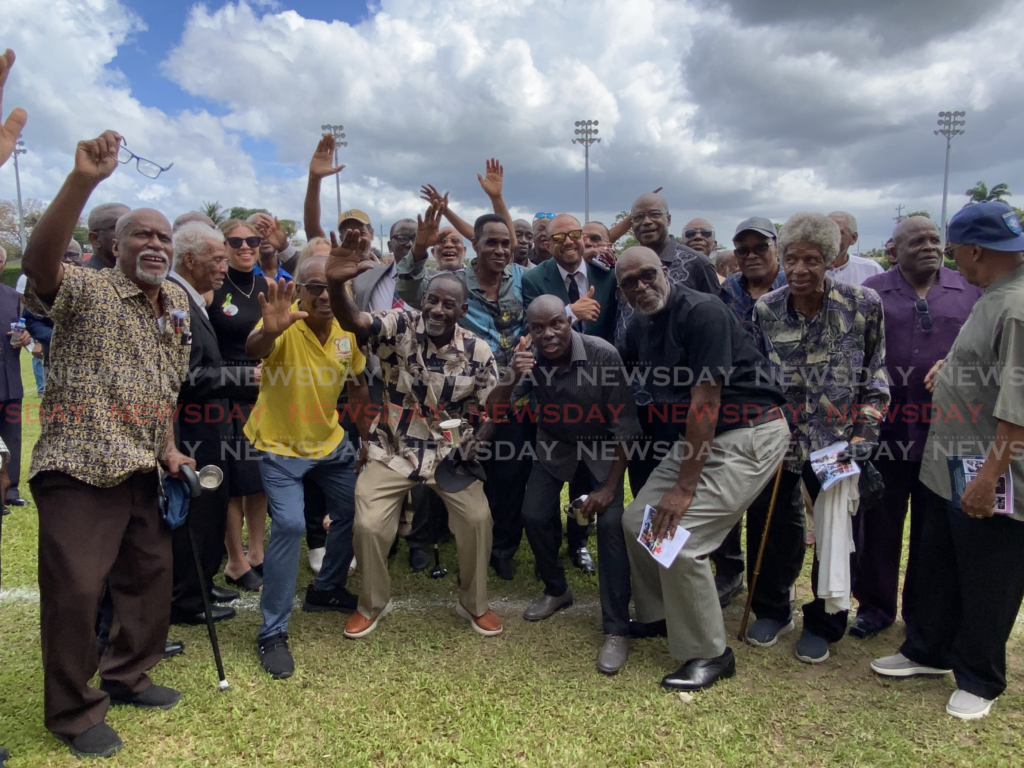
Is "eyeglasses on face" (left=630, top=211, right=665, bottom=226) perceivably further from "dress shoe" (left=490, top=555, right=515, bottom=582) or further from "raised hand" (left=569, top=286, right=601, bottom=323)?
"dress shoe" (left=490, top=555, right=515, bottom=582)

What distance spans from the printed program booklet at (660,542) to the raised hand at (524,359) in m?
1.06

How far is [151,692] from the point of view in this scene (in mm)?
3314

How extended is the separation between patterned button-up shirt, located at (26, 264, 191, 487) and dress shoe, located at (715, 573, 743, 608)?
3.59 m

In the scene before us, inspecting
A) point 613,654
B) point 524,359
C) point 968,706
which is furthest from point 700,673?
point 524,359

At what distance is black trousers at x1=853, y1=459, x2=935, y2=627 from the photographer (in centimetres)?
385

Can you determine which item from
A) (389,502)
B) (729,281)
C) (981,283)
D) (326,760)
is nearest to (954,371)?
(981,283)

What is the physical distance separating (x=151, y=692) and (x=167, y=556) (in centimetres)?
69

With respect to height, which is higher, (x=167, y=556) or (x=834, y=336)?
(x=834, y=336)

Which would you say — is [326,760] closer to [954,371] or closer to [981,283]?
[954,371]

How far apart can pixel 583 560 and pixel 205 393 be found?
2943 millimetres

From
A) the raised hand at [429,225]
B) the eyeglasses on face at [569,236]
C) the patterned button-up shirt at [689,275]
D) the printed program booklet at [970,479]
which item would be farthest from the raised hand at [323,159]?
the printed program booklet at [970,479]

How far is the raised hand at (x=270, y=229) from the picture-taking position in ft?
18.5

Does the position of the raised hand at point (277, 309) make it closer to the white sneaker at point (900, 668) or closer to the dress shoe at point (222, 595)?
the dress shoe at point (222, 595)

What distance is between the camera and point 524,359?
3.92 meters
